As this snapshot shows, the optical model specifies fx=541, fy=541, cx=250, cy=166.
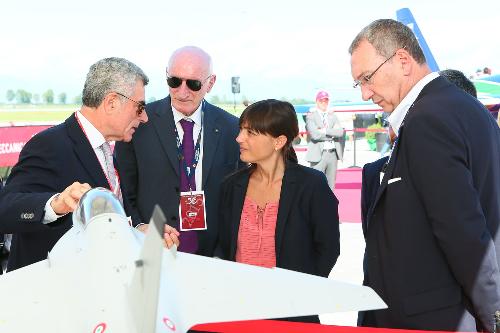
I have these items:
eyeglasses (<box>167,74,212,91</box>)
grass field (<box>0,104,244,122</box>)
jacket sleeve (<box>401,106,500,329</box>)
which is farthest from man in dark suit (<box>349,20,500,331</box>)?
grass field (<box>0,104,244,122</box>)

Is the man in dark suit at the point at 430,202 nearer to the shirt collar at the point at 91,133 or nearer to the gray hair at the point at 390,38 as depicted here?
the gray hair at the point at 390,38

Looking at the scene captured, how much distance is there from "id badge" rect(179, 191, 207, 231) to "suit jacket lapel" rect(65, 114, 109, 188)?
2.16ft

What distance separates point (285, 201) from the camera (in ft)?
8.96

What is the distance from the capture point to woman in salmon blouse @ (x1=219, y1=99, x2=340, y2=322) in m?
2.71

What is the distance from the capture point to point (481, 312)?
6.12 ft

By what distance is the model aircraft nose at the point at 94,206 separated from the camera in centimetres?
201

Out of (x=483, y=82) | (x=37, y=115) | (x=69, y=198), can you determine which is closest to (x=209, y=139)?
(x=69, y=198)

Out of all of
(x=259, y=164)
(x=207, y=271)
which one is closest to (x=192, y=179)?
(x=259, y=164)

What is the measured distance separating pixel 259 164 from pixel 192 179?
444 millimetres

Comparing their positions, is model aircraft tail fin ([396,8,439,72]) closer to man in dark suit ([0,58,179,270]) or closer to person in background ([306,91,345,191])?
person in background ([306,91,345,191])

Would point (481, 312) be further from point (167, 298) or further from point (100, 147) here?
point (100, 147)

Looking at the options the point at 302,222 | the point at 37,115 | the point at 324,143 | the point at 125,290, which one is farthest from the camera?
the point at 37,115

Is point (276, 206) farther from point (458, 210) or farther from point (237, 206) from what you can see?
point (458, 210)

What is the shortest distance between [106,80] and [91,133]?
10.4 inches
